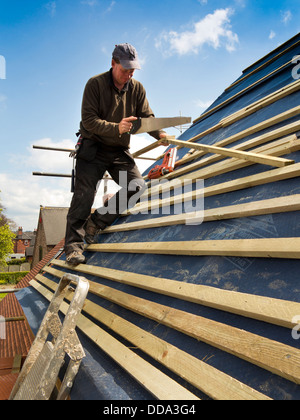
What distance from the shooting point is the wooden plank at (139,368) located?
113cm

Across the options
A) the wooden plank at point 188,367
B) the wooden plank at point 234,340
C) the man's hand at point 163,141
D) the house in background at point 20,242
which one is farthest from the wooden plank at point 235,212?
the house in background at point 20,242

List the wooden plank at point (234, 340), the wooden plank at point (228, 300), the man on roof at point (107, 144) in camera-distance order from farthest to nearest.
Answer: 1. the man on roof at point (107, 144)
2. the wooden plank at point (228, 300)
3. the wooden plank at point (234, 340)

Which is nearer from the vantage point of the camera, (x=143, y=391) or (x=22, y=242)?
(x=143, y=391)

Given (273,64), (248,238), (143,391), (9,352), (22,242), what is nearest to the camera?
(143,391)

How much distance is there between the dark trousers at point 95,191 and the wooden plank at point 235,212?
102 centimetres

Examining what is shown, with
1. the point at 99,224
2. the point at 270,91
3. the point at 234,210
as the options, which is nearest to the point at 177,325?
the point at 234,210

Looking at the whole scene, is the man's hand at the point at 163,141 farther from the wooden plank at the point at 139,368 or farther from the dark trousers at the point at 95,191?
the wooden plank at the point at 139,368

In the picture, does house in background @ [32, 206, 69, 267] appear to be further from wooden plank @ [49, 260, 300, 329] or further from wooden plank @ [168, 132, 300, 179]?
wooden plank @ [49, 260, 300, 329]

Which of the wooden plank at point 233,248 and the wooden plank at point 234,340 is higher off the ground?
the wooden plank at point 233,248

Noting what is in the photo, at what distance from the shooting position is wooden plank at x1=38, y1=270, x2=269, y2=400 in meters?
1.00

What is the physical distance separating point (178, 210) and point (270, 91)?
6.49ft

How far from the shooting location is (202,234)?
1.97m

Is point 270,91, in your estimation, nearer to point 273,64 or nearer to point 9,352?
point 273,64

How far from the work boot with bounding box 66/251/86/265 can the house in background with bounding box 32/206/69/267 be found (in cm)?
1915
